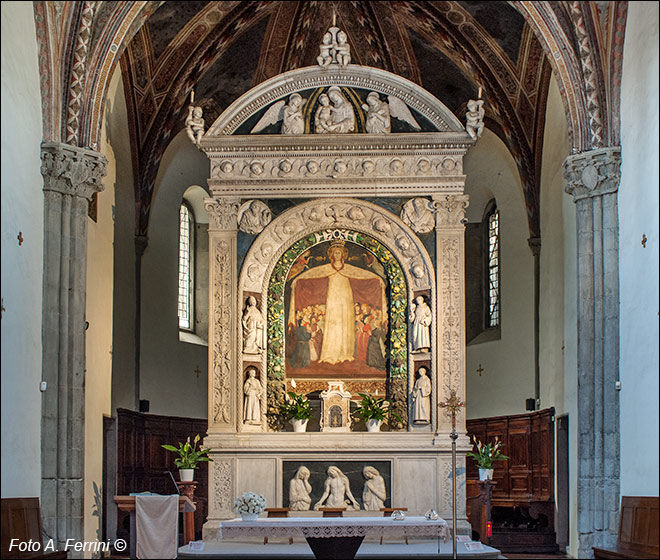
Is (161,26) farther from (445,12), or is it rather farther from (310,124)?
(445,12)

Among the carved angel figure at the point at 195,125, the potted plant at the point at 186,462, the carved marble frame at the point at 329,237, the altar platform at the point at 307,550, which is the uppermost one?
the carved angel figure at the point at 195,125

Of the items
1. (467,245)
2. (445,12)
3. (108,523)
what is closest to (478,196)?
(467,245)

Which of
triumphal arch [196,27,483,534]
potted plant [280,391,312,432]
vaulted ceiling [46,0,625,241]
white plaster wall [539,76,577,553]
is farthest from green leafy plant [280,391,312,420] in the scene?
vaulted ceiling [46,0,625,241]

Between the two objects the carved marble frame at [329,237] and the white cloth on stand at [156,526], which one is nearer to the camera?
the white cloth on stand at [156,526]

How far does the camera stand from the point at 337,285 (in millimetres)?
18219

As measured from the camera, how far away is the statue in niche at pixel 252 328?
58.0 ft

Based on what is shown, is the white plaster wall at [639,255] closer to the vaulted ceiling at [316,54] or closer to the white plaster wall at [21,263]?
the vaulted ceiling at [316,54]

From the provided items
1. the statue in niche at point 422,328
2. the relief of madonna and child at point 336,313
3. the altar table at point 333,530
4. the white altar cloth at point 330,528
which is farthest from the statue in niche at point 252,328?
the white altar cloth at point 330,528

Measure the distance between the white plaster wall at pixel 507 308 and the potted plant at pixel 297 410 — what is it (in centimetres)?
493

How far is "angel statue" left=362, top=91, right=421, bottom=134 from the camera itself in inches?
711

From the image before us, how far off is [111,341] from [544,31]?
8.35 m

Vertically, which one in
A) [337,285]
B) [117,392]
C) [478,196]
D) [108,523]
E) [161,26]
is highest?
[161,26]

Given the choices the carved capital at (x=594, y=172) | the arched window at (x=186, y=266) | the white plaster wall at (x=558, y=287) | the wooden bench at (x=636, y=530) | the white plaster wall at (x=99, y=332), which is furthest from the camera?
the arched window at (x=186, y=266)

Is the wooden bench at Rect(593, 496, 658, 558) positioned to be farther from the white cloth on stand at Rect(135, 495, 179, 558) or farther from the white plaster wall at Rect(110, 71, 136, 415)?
the white plaster wall at Rect(110, 71, 136, 415)
